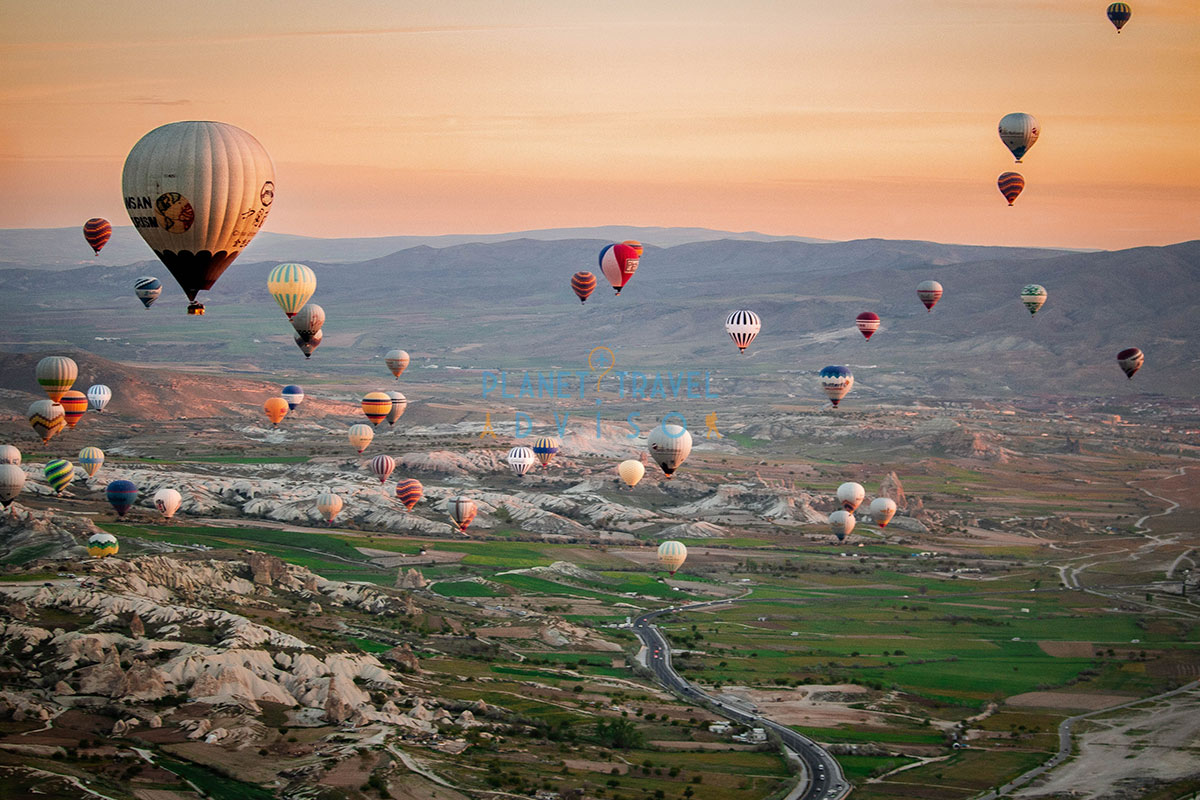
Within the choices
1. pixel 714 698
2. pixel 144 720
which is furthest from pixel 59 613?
pixel 714 698

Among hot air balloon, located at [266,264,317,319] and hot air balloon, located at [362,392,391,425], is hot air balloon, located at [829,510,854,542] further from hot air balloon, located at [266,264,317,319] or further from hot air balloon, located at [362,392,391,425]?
hot air balloon, located at [266,264,317,319]

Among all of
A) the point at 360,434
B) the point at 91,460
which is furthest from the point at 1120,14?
the point at 91,460

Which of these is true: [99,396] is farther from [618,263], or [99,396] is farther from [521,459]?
[618,263]

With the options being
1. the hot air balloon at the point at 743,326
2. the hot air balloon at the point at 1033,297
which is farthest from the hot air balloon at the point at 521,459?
the hot air balloon at the point at 1033,297

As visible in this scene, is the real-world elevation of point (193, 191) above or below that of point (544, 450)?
above

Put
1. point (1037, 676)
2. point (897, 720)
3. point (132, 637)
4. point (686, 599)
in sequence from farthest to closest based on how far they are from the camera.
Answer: point (686, 599), point (1037, 676), point (897, 720), point (132, 637)

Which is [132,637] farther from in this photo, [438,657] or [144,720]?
[438,657]

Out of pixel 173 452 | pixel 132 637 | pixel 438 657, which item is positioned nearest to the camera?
pixel 132 637
